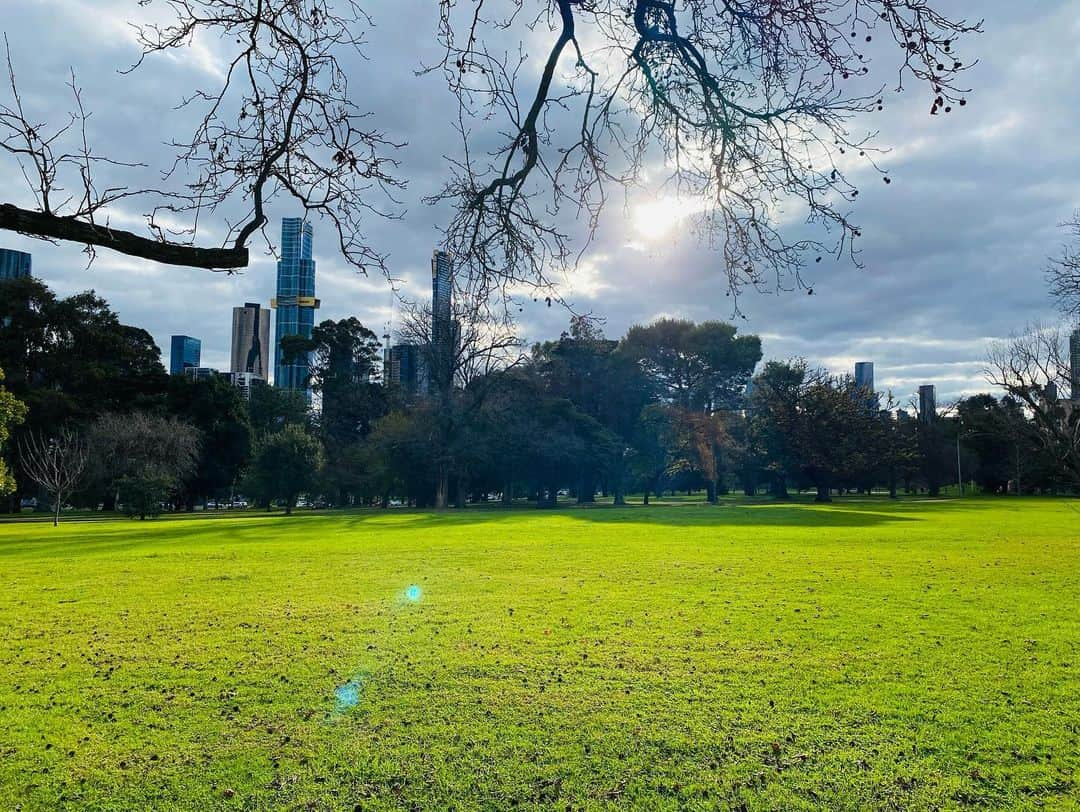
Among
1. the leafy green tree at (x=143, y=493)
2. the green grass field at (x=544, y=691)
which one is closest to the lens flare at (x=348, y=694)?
the green grass field at (x=544, y=691)

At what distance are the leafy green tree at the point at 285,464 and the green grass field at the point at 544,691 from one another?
3339 centimetres

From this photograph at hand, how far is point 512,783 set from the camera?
4.99 m

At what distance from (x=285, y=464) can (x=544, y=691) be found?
148 ft

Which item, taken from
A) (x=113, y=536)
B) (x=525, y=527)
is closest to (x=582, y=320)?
(x=525, y=527)

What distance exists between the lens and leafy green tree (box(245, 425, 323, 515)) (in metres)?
48.2

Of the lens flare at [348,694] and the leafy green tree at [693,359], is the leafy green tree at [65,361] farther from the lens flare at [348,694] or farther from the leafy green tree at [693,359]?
the lens flare at [348,694]

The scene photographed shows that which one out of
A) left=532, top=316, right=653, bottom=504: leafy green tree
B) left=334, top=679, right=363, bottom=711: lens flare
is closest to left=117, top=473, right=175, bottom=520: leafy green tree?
left=532, top=316, right=653, bottom=504: leafy green tree

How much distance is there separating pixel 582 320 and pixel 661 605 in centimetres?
795

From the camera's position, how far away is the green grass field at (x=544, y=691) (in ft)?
16.3

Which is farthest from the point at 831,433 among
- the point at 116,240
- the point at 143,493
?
the point at 116,240

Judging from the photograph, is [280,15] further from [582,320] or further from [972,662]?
[972,662]

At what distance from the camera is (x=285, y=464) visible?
48188 mm

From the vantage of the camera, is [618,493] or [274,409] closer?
[618,493]

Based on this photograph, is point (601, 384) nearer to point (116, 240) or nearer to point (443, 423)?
point (443, 423)
